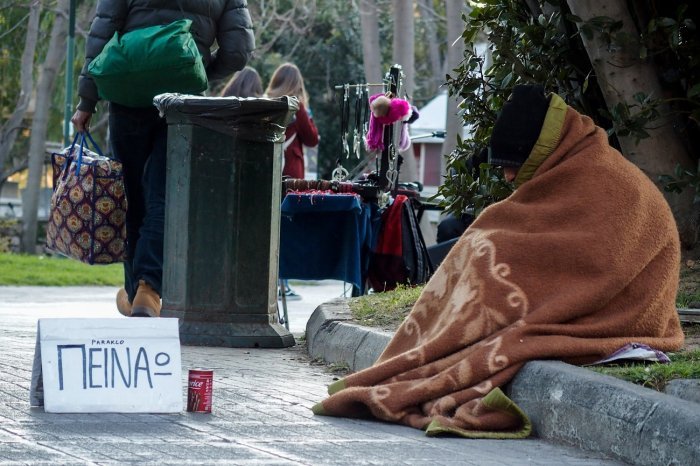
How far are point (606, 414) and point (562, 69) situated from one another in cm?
324

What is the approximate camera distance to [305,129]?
10648mm

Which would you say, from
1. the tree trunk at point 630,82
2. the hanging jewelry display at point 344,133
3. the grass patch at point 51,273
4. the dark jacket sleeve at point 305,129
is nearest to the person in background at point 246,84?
the dark jacket sleeve at point 305,129

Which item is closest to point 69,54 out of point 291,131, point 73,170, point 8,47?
point 291,131

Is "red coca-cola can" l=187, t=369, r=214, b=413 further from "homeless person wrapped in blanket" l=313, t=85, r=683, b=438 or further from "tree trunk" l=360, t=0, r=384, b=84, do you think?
"tree trunk" l=360, t=0, r=384, b=84

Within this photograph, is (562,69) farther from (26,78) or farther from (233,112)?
(26,78)

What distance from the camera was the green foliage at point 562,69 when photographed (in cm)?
705

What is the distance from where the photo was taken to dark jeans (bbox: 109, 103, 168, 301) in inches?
313

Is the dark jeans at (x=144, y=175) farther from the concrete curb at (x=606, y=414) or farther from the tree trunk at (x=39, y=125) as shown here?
the tree trunk at (x=39, y=125)

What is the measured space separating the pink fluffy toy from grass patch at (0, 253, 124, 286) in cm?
639

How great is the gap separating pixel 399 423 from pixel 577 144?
1.31 meters

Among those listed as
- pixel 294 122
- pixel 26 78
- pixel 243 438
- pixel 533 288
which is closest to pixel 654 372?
pixel 533 288

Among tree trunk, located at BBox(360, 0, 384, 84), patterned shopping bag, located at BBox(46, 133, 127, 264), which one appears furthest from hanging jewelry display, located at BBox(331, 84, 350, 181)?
tree trunk, located at BBox(360, 0, 384, 84)

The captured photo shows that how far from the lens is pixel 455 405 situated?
5070 mm

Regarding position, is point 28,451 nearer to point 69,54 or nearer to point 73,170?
point 73,170
